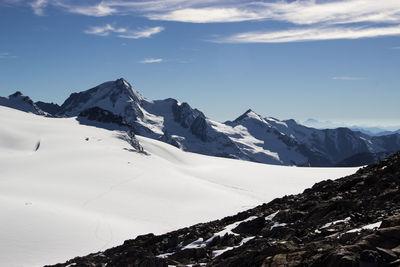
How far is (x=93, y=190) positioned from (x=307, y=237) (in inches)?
1740

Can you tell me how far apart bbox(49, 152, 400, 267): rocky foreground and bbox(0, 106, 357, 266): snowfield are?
39.9 feet

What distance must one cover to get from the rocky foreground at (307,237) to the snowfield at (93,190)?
12.2 metres

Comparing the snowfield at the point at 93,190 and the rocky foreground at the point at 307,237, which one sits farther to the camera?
the snowfield at the point at 93,190

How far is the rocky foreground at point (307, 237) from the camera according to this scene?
10.6 metres

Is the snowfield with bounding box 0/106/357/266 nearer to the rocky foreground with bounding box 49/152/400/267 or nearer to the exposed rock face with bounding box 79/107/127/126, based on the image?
the rocky foreground with bounding box 49/152/400/267

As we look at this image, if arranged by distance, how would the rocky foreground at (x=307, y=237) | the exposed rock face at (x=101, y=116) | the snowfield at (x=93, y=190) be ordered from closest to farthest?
1. the rocky foreground at (x=307, y=237)
2. the snowfield at (x=93, y=190)
3. the exposed rock face at (x=101, y=116)

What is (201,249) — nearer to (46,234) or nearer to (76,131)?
(46,234)

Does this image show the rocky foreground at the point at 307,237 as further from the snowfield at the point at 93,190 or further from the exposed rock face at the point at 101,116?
the exposed rock face at the point at 101,116

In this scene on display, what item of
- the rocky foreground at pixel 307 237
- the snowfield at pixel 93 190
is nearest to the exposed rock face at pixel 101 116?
the snowfield at pixel 93 190

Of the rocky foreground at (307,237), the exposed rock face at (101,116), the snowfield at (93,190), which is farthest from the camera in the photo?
the exposed rock face at (101,116)

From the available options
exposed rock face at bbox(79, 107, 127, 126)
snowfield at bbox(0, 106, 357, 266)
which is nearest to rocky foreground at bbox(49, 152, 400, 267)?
snowfield at bbox(0, 106, 357, 266)

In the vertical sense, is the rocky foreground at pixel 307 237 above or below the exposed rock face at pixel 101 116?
above

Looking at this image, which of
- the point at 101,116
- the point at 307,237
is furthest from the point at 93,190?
the point at 101,116

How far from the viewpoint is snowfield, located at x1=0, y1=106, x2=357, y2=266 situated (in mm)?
33781
